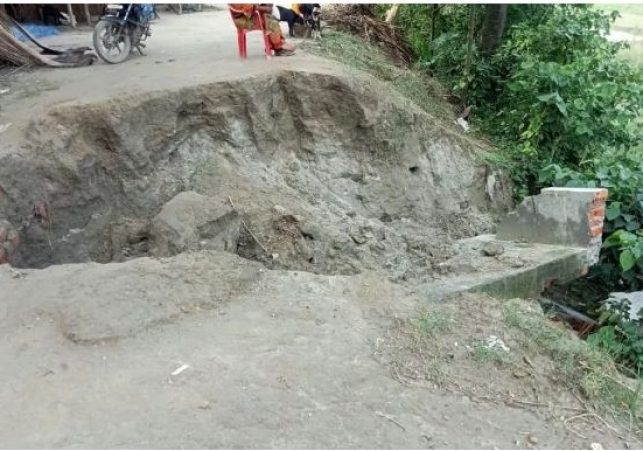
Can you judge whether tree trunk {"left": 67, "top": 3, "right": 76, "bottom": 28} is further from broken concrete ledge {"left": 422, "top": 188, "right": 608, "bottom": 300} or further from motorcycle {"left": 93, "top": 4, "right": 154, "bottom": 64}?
broken concrete ledge {"left": 422, "top": 188, "right": 608, "bottom": 300}

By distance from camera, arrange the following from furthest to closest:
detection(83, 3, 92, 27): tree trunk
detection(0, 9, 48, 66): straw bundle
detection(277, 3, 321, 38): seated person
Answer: detection(83, 3, 92, 27): tree trunk → detection(277, 3, 321, 38): seated person → detection(0, 9, 48, 66): straw bundle

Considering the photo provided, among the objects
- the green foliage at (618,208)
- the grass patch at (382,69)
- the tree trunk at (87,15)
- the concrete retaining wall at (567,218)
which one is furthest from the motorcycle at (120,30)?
the green foliage at (618,208)

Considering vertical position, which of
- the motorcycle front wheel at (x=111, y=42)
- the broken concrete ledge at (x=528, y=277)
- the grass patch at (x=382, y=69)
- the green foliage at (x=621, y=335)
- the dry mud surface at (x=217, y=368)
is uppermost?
the motorcycle front wheel at (x=111, y=42)

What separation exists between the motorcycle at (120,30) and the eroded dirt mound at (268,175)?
6.43 ft

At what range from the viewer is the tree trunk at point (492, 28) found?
8.37 m

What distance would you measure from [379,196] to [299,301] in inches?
141

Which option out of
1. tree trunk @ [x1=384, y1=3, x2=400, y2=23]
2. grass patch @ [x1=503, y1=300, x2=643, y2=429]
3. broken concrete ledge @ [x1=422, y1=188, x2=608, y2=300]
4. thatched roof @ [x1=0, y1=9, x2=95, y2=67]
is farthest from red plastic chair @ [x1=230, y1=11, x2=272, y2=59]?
grass patch @ [x1=503, y1=300, x2=643, y2=429]

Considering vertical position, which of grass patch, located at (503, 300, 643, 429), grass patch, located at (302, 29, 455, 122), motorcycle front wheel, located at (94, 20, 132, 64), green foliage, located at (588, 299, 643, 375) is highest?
motorcycle front wheel, located at (94, 20, 132, 64)

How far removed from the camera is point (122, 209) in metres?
5.54

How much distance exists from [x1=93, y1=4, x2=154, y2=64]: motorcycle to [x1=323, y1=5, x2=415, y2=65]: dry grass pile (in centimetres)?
323

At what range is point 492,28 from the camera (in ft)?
27.9

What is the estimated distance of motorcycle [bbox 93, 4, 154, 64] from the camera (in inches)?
274

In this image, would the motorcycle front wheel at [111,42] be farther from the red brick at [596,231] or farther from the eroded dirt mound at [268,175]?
the red brick at [596,231]

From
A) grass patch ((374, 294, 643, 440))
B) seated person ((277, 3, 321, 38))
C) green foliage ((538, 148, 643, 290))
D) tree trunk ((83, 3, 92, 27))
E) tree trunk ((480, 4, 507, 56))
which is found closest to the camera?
grass patch ((374, 294, 643, 440))
